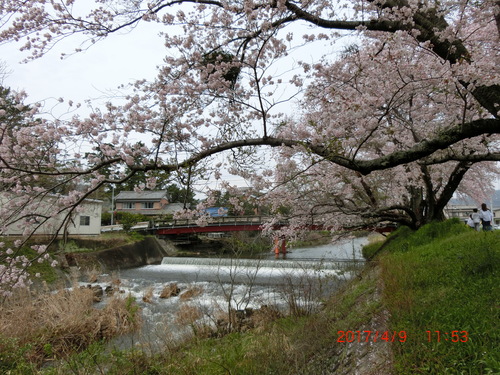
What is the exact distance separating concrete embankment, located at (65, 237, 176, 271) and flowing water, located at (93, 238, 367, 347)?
4.20 ft

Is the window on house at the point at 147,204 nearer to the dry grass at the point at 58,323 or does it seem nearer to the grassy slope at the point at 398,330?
the dry grass at the point at 58,323

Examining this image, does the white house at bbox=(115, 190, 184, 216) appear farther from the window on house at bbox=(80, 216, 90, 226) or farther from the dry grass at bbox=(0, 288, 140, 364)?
the dry grass at bbox=(0, 288, 140, 364)

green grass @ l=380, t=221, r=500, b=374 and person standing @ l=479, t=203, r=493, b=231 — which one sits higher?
person standing @ l=479, t=203, r=493, b=231

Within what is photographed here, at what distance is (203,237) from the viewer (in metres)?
31.0

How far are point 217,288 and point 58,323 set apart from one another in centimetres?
624

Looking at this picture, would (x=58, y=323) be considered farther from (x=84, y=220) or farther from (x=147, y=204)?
(x=147, y=204)

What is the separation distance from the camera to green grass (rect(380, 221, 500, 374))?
8.50 ft

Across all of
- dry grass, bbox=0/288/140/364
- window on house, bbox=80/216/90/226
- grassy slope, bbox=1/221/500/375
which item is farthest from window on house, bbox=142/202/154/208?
grassy slope, bbox=1/221/500/375

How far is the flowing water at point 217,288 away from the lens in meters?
7.21

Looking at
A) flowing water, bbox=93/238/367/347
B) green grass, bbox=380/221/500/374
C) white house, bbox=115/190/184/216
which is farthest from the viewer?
white house, bbox=115/190/184/216

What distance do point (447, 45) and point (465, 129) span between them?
3.75 feet

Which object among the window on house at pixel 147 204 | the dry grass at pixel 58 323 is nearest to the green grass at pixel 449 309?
the dry grass at pixel 58 323

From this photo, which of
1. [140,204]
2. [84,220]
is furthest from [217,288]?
[140,204]

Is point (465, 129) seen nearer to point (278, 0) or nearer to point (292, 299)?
point (278, 0)
